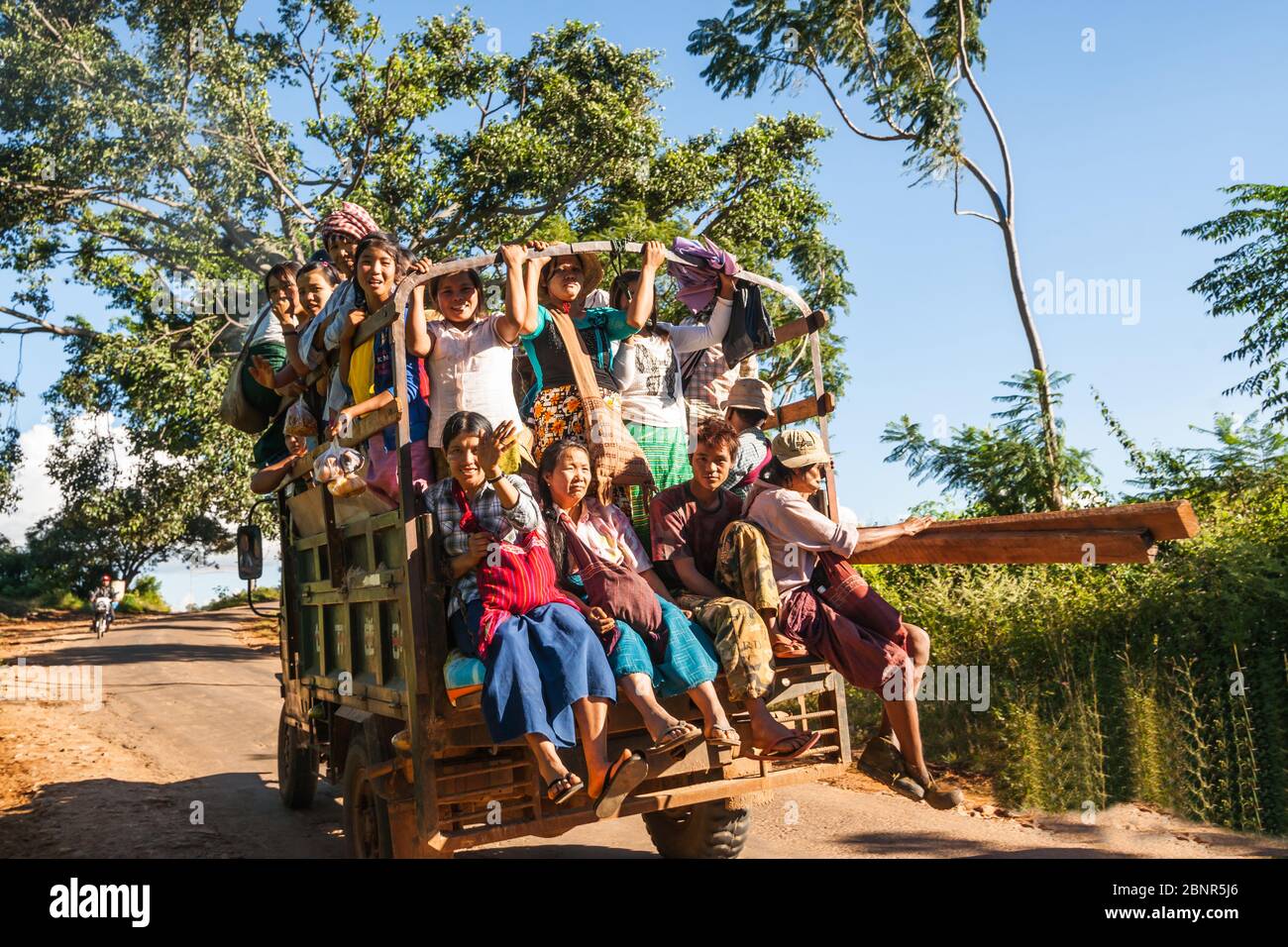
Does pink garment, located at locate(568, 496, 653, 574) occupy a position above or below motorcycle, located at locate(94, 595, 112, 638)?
Result: above

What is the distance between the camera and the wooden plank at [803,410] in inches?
201

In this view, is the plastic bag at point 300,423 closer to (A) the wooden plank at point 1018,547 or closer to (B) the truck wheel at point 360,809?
(B) the truck wheel at point 360,809

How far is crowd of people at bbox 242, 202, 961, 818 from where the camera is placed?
12.7 ft

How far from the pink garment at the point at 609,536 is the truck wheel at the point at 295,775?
345 centimetres

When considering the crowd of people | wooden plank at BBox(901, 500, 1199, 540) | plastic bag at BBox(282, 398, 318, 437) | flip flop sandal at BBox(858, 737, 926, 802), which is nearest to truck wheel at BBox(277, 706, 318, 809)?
the crowd of people

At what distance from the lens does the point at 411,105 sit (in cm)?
1435

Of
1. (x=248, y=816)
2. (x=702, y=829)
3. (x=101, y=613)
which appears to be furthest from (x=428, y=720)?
(x=101, y=613)

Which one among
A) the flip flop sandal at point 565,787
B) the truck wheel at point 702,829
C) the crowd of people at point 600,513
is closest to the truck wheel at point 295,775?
the crowd of people at point 600,513

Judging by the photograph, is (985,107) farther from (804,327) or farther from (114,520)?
(114,520)

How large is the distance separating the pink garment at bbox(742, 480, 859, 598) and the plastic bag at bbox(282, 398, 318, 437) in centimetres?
226

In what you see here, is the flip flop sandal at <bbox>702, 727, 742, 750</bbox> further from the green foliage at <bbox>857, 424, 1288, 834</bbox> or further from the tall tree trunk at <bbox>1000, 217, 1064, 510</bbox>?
the tall tree trunk at <bbox>1000, 217, 1064, 510</bbox>

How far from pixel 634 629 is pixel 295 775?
3943 millimetres

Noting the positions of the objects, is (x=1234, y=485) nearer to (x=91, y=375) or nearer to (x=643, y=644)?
(x=643, y=644)
